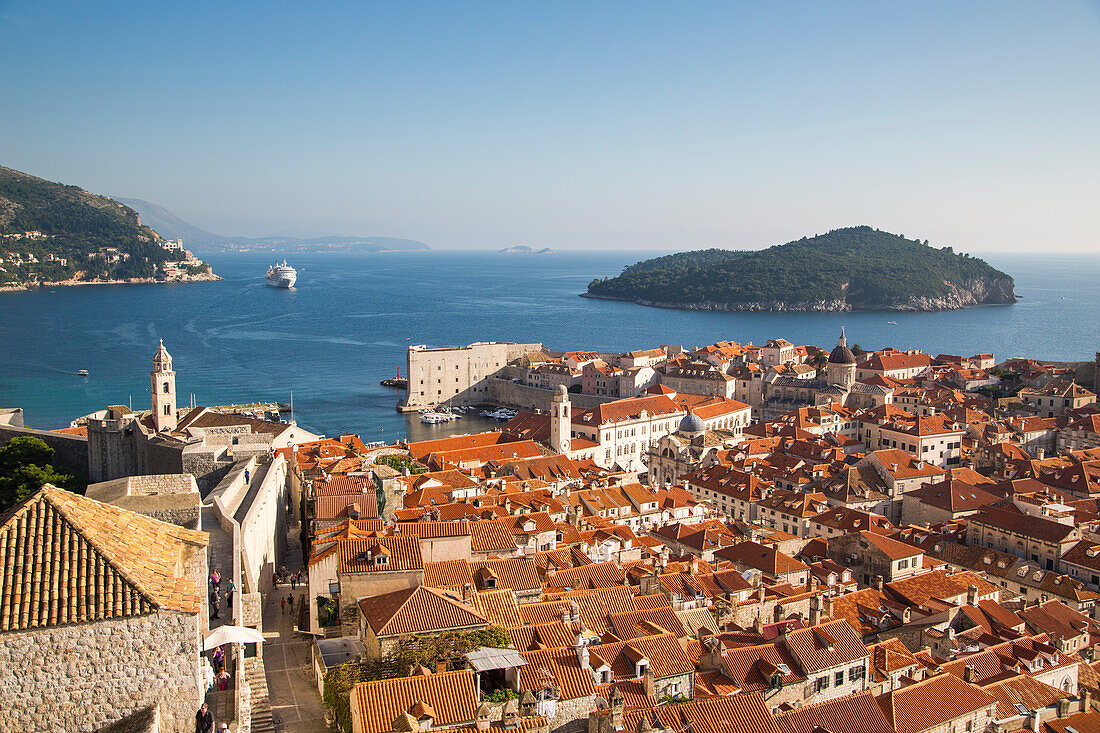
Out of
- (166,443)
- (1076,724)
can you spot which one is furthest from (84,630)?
(166,443)

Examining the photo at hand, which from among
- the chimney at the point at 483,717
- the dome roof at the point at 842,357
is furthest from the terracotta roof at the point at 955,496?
the dome roof at the point at 842,357

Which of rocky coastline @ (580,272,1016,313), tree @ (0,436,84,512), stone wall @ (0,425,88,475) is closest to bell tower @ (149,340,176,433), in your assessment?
stone wall @ (0,425,88,475)

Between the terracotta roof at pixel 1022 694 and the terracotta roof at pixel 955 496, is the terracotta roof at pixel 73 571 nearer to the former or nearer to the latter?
the terracotta roof at pixel 1022 694

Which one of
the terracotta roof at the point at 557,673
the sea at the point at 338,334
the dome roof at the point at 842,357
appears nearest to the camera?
the terracotta roof at the point at 557,673

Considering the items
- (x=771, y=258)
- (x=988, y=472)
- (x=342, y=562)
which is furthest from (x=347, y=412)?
(x=771, y=258)

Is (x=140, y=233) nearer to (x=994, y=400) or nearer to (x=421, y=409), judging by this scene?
(x=421, y=409)

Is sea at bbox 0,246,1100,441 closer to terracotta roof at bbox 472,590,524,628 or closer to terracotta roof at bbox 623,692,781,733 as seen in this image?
terracotta roof at bbox 472,590,524,628
